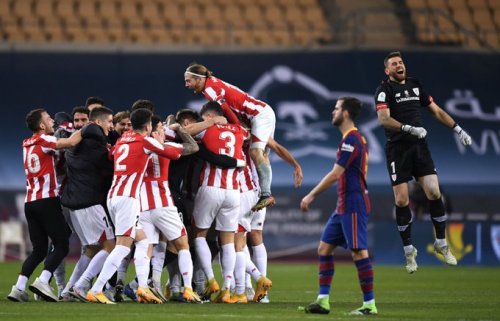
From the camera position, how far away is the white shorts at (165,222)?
11.8 m

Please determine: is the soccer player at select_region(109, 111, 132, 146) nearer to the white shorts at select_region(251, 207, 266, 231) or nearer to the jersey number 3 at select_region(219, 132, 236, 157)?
the jersey number 3 at select_region(219, 132, 236, 157)

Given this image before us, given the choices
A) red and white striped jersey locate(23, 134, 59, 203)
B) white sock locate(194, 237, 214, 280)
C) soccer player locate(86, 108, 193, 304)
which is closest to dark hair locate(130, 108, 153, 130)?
soccer player locate(86, 108, 193, 304)

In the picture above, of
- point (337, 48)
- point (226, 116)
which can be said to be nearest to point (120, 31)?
point (337, 48)

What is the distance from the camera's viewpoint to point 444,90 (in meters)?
23.9

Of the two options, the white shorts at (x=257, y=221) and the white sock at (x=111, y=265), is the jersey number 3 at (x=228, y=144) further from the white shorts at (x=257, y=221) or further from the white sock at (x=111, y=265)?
the white sock at (x=111, y=265)

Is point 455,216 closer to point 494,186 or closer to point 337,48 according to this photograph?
point 494,186

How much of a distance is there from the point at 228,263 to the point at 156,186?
47.5 inches

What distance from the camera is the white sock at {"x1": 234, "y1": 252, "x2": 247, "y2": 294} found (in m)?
12.3

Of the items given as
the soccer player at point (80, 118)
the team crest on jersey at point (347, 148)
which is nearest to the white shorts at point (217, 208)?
the soccer player at point (80, 118)

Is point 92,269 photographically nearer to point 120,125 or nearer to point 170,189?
point 170,189

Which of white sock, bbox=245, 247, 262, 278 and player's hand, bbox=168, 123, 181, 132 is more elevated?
player's hand, bbox=168, 123, 181, 132

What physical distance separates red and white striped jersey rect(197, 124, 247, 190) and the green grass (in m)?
1.47

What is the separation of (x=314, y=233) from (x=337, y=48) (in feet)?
13.5

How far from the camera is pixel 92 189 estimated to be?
12266mm
